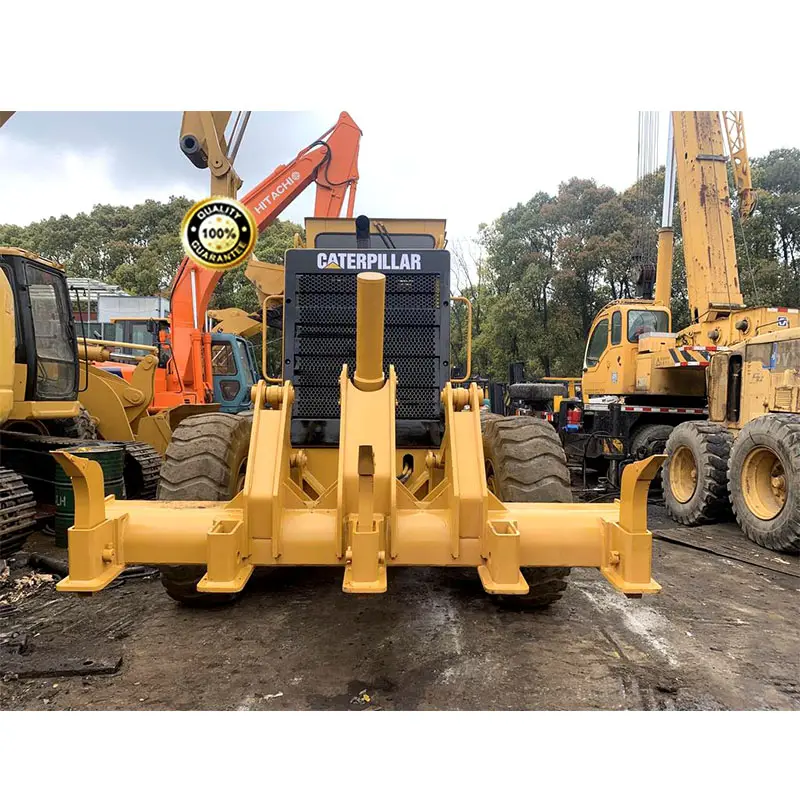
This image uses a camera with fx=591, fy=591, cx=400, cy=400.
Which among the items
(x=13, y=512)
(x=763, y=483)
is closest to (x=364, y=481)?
(x=13, y=512)

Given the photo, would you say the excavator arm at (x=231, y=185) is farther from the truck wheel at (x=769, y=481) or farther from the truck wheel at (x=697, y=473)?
the truck wheel at (x=769, y=481)

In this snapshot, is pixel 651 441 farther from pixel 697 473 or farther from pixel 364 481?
pixel 364 481

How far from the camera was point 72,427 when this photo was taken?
6.86m

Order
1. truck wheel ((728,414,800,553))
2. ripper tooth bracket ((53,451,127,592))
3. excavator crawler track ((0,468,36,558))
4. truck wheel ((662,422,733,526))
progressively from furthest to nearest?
1. truck wheel ((662,422,733,526))
2. truck wheel ((728,414,800,553))
3. excavator crawler track ((0,468,36,558))
4. ripper tooth bracket ((53,451,127,592))

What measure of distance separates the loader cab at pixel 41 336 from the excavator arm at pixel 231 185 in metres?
2.02

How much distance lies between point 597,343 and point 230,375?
22.7 ft

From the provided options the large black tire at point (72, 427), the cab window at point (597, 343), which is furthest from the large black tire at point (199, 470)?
the cab window at point (597, 343)

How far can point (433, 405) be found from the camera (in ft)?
13.2

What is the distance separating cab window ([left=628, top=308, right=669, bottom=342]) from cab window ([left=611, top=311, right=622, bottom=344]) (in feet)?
0.54

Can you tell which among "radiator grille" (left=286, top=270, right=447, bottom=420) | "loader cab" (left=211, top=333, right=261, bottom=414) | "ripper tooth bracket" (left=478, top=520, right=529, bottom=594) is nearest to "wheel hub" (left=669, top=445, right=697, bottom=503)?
"radiator grille" (left=286, top=270, right=447, bottom=420)

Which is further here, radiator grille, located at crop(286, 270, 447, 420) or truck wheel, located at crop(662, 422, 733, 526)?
truck wheel, located at crop(662, 422, 733, 526)

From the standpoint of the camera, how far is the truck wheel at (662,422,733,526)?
704 centimetres

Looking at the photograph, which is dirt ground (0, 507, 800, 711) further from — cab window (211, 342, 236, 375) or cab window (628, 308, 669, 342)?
cab window (211, 342, 236, 375)

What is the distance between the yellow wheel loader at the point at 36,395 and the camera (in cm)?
485
